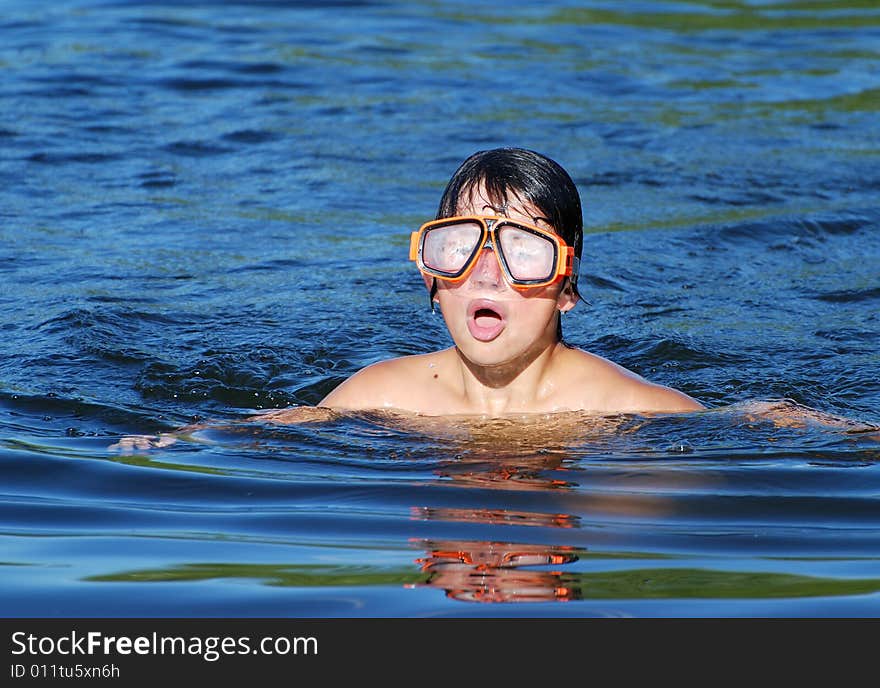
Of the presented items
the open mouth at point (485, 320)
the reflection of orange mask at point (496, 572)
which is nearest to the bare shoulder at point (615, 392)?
the open mouth at point (485, 320)

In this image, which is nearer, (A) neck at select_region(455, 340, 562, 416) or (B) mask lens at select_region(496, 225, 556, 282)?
(B) mask lens at select_region(496, 225, 556, 282)

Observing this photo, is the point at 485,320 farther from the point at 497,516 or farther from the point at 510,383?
the point at 497,516

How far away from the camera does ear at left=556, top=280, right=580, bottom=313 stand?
543cm

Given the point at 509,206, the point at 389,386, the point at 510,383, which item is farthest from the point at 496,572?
the point at 389,386

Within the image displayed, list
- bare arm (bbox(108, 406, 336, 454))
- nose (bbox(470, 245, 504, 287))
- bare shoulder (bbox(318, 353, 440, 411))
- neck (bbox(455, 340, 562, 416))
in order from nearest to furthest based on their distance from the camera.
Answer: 1. nose (bbox(470, 245, 504, 287))
2. bare arm (bbox(108, 406, 336, 454))
3. neck (bbox(455, 340, 562, 416))
4. bare shoulder (bbox(318, 353, 440, 411))

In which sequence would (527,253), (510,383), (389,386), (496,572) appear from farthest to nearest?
(389,386) → (510,383) → (527,253) → (496,572)

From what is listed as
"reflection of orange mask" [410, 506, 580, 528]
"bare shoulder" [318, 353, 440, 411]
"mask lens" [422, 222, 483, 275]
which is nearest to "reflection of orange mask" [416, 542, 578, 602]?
"reflection of orange mask" [410, 506, 580, 528]

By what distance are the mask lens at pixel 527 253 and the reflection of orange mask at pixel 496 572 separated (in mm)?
1414

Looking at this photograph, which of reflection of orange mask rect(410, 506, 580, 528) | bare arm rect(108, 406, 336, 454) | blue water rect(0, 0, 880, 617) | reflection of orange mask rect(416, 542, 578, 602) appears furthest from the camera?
bare arm rect(108, 406, 336, 454)

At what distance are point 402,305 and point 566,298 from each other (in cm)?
284

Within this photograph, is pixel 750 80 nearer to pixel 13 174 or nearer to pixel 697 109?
pixel 697 109

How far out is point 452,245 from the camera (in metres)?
5.26

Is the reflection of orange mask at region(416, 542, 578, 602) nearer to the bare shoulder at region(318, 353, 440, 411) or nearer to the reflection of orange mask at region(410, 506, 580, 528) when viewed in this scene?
the reflection of orange mask at region(410, 506, 580, 528)

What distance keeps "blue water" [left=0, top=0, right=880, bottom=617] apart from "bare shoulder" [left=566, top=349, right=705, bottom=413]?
0.12m
